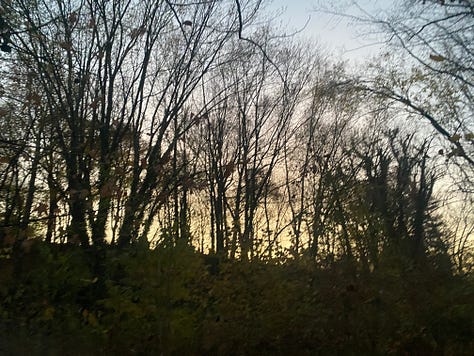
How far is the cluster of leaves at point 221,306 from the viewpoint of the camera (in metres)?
8.18

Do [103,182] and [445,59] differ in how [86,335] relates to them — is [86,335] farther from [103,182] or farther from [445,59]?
[445,59]

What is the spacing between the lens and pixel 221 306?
29.9ft

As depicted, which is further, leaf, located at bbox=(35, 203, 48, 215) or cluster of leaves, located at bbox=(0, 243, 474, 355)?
leaf, located at bbox=(35, 203, 48, 215)

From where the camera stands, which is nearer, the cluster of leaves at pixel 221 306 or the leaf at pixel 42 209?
the cluster of leaves at pixel 221 306

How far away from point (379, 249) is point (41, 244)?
570 centimetres

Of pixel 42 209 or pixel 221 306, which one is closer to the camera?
pixel 42 209

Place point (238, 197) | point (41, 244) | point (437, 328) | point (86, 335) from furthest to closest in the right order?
point (238, 197)
point (437, 328)
point (41, 244)
point (86, 335)

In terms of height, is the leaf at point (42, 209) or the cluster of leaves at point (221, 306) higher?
the leaf at point (42, 209)

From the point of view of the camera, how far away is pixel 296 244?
1053cm

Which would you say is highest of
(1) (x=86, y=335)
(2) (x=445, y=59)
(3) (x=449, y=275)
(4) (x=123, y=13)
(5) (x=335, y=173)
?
(4) (x=123, y=13)

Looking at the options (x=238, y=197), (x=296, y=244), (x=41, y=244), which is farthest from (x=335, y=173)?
(x=238, y=197)

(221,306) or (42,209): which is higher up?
(42,209)

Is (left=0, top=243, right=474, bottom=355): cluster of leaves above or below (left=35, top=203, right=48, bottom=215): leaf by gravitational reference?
below

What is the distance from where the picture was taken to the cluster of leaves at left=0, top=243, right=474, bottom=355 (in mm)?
8180
